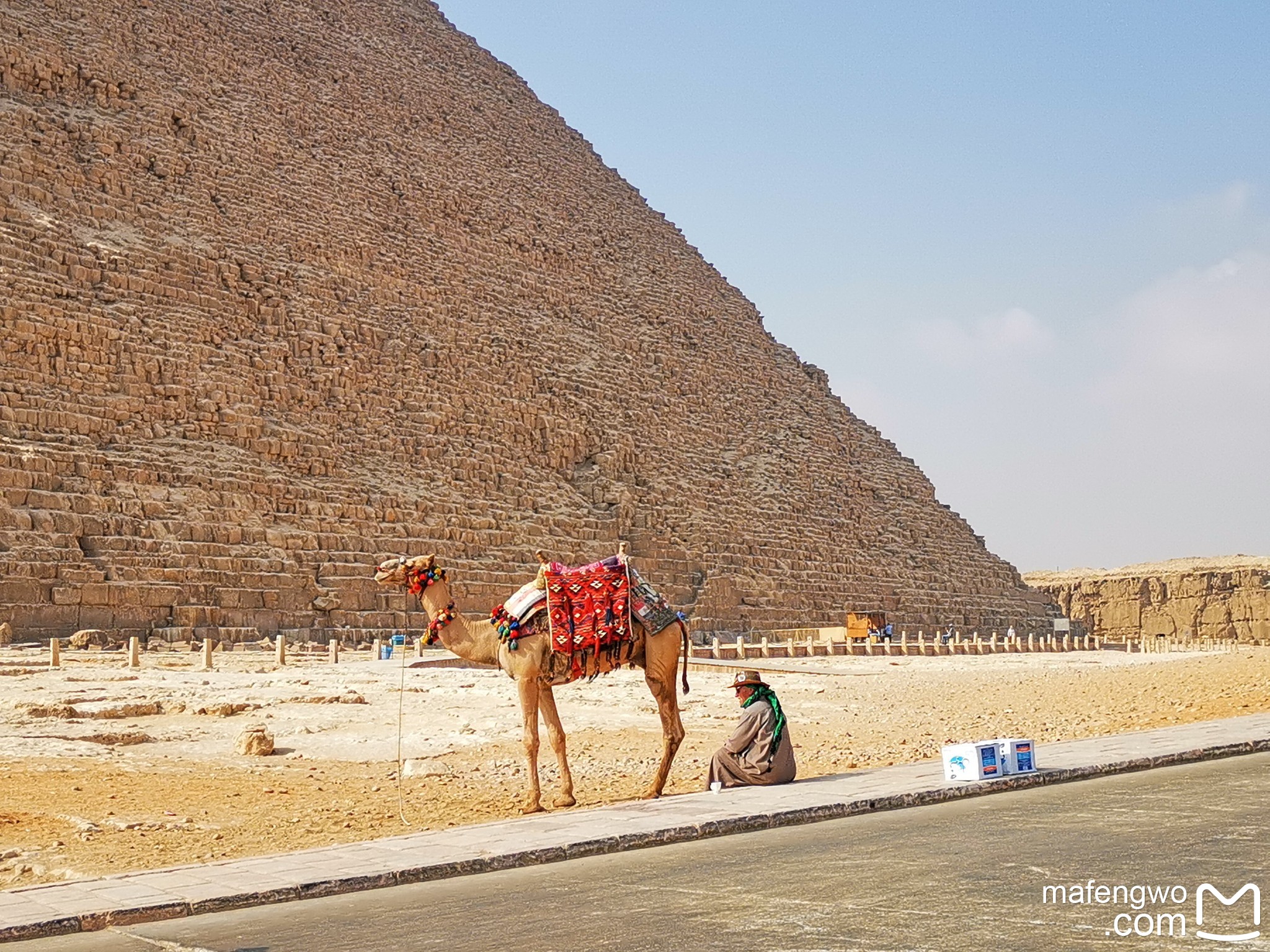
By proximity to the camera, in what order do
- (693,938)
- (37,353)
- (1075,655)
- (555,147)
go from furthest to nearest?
(555,147) → (1075,655) → (37,353) → (693,938)

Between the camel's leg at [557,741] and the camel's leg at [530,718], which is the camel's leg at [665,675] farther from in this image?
the camel's leg at [530,718]

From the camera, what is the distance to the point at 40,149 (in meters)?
24.7

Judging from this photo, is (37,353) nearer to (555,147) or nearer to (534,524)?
(534,524)

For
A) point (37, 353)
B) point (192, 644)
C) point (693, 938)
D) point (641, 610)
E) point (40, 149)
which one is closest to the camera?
point (693, 938)

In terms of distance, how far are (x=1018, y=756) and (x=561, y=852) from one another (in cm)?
249

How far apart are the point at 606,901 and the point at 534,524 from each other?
21887 millimetres

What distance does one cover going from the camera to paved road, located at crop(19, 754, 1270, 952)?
359cm

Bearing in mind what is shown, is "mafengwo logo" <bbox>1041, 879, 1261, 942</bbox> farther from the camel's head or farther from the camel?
the camel's head

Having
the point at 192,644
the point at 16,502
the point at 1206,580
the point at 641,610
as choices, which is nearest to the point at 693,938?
the point at 641,610

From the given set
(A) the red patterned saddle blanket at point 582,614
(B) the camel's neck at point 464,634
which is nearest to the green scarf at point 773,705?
(A) the red patterned saddle blanket at point 582,614

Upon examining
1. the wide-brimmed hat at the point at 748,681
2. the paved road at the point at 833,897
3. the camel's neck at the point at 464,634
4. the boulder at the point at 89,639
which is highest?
the boulder at the point at 89,639

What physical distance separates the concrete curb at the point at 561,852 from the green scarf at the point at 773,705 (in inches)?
35.2

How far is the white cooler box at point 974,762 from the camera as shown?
6.42 m

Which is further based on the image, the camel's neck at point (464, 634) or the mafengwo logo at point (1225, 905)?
the camel's neck at point (464, 634)
